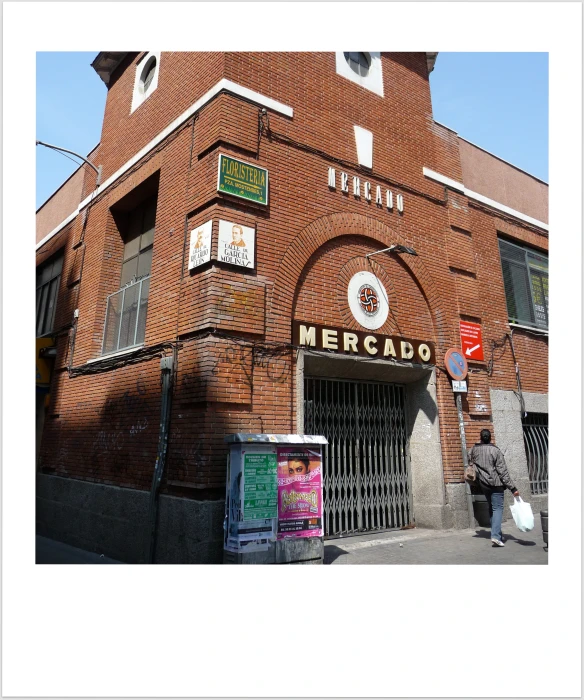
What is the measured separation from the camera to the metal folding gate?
7.68 m

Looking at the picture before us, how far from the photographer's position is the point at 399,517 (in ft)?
27.7

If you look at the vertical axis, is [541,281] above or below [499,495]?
above

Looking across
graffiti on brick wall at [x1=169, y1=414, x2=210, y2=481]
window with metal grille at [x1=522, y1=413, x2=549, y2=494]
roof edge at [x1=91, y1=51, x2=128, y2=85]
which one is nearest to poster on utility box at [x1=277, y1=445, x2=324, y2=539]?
graffiti on brick wall at [x1=169, y1=414, x2=210, y2=481]

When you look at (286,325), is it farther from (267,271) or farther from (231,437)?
(231,437)

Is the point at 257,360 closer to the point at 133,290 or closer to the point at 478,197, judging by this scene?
the point at 133,290

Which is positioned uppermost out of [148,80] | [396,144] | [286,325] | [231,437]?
[148,80]

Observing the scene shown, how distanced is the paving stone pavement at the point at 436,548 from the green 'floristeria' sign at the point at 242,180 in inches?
199

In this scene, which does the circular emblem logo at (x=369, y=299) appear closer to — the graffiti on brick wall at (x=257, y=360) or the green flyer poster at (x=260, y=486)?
the graffiti on brick wall at (x=257, y=360)

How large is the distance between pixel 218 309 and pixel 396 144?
555 cm

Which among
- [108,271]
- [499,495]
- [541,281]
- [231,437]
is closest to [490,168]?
[541,281]

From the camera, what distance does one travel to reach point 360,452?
Answer: 26.7 ft

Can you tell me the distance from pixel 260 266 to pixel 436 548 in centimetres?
468

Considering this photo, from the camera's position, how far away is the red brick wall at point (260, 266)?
6.57 m

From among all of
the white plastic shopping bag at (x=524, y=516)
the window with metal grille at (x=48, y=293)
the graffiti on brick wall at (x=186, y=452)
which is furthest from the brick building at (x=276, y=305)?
the white plastic shopping bag at (x=524, y=516)
